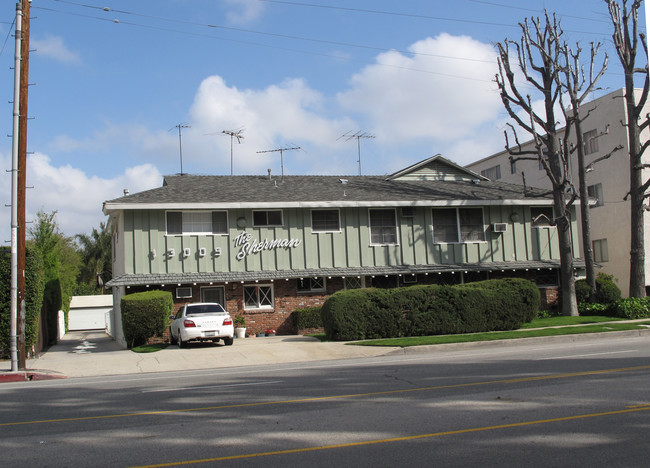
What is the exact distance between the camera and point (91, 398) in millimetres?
10539

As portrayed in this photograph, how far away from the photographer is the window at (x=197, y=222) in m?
24.0

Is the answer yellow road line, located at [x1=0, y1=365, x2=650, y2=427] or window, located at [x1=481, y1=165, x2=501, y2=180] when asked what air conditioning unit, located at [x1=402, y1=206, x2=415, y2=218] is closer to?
yellow road line, located at [x1=0, y1=365, x2=650, y2=427]

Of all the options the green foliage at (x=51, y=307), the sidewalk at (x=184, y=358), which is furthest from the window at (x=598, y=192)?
the green foliage at (x=51, y=307)

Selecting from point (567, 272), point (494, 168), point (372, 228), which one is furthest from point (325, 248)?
point (494, 168)

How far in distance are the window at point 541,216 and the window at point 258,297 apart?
1247cm

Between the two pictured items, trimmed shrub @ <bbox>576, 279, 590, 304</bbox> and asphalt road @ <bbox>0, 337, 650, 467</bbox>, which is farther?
trimmed shrub @ <bbox>576, 279, 590, 304</bbox>

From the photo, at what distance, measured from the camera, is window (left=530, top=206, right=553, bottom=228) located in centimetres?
2844

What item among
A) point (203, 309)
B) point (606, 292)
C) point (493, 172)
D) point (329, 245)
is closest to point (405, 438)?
point (203, 309)

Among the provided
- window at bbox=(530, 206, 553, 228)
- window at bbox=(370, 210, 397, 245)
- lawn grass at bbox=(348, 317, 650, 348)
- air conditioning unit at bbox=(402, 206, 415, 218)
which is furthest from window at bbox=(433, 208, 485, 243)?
lawn grass at bbox=(348, 317, 650, 348)

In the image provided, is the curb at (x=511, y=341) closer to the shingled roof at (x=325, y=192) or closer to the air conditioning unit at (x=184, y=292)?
the shingled roof at (x=325, y=192)

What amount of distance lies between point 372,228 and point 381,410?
60.2 ft

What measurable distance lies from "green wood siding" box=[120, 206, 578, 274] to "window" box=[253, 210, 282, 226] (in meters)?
0.26

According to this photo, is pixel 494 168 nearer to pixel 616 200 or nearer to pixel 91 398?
pixel 616 200

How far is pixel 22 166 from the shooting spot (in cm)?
1642
